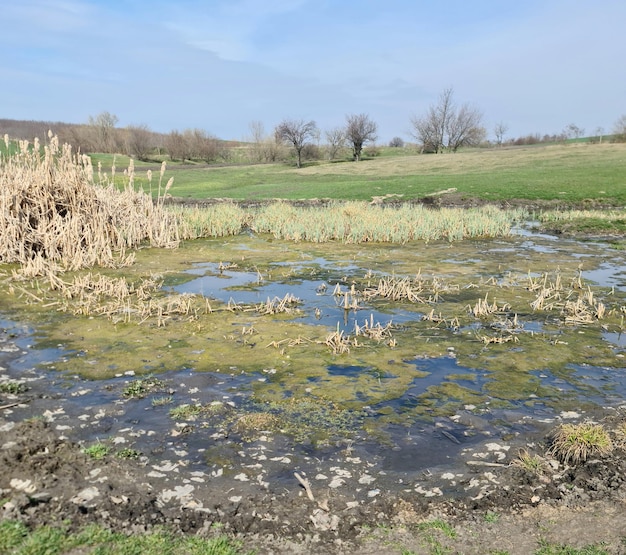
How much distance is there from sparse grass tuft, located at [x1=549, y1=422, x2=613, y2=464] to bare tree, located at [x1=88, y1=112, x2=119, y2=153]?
268ft

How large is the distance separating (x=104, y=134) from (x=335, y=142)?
125 feet

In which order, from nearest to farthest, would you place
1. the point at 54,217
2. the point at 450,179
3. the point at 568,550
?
the point at 568,550
the point at 54,217
the point at 450,179

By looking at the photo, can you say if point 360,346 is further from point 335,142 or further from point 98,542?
point 335,142

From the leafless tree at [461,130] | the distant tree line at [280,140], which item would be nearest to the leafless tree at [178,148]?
the distant tree line at [280,140]

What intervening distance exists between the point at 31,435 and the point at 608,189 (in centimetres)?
3472

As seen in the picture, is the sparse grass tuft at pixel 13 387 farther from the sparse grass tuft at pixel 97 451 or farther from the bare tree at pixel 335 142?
the bare tree at pixel 335 142

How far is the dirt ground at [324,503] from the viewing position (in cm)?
406

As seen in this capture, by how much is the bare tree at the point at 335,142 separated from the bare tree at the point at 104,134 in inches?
1382

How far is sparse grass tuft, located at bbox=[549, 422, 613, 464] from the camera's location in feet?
16.8

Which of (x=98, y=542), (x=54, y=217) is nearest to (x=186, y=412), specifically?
(x=98, y=542)

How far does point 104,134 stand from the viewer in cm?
7994

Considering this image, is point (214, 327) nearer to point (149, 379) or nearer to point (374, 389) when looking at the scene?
point (149, 379)

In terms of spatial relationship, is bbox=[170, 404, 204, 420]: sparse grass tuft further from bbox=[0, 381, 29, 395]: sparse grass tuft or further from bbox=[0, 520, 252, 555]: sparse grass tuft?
bbox=[0, 381, 29, 395]: sparse grass tuft

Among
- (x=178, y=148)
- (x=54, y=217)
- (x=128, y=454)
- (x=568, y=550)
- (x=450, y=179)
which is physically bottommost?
(x=568, y=550)
